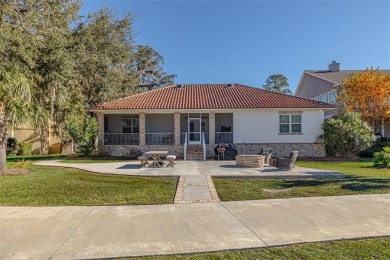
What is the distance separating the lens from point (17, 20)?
13336 mm

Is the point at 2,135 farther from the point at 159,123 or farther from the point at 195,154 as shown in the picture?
the point at 159,123

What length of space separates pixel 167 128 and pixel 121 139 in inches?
144

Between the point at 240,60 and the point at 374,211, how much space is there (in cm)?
2479

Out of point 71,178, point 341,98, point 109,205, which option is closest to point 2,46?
point 71,178

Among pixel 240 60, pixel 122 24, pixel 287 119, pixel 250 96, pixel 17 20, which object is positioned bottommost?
pixel 287 119

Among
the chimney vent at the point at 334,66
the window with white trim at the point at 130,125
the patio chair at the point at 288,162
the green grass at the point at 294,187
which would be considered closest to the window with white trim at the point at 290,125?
the patio chair at the point at 288,162

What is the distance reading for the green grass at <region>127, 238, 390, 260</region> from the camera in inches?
161

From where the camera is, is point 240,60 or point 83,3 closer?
point 83,3

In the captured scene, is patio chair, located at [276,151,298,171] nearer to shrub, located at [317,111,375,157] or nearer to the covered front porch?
the covered front porch

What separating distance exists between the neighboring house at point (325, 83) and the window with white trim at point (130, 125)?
1850 cm

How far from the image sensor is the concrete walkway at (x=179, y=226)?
175 inches

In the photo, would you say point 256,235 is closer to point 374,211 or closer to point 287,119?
point 374,211

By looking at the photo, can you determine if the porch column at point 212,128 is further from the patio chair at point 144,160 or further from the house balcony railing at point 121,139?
the patio chair at point 144,160

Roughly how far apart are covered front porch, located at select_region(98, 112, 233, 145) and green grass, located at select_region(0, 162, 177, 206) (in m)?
9.70
